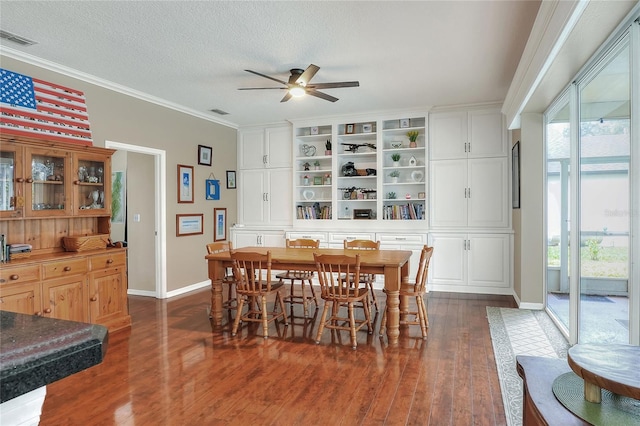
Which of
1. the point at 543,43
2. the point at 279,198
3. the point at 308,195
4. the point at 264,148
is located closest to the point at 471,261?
the point at 308,195

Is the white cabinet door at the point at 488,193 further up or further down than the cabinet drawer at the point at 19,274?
further up

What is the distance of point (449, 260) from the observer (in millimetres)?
5695

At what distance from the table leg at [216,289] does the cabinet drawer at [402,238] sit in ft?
8.65

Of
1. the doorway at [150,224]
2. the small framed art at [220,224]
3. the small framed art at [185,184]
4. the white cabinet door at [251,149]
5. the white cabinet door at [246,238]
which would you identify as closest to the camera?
the doorway at [150,224]

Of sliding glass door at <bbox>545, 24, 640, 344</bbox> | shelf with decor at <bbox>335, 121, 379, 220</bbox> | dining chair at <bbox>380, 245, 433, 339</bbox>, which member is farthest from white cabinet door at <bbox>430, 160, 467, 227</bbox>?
dining chair at <bbox>380, 245, 433, 339</bbox>

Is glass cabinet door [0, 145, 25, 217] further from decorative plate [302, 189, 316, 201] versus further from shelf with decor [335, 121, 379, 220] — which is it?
shelf with decor [335, 121, 379, 220]

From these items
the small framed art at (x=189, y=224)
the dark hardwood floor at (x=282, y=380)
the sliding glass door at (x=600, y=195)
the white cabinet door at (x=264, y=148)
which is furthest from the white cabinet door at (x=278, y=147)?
the sliding glass door at (x=600, y=195)

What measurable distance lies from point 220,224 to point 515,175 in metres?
4.57

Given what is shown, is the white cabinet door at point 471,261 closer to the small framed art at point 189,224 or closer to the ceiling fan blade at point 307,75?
the ceiling fan blade at point 307,75

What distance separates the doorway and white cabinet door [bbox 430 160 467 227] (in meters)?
3.93

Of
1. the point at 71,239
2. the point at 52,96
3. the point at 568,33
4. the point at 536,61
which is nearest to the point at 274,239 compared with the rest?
the point at 71,239

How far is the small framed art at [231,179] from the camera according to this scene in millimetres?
6741

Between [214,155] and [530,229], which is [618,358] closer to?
[530,229]

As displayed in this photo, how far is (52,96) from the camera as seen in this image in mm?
3846
